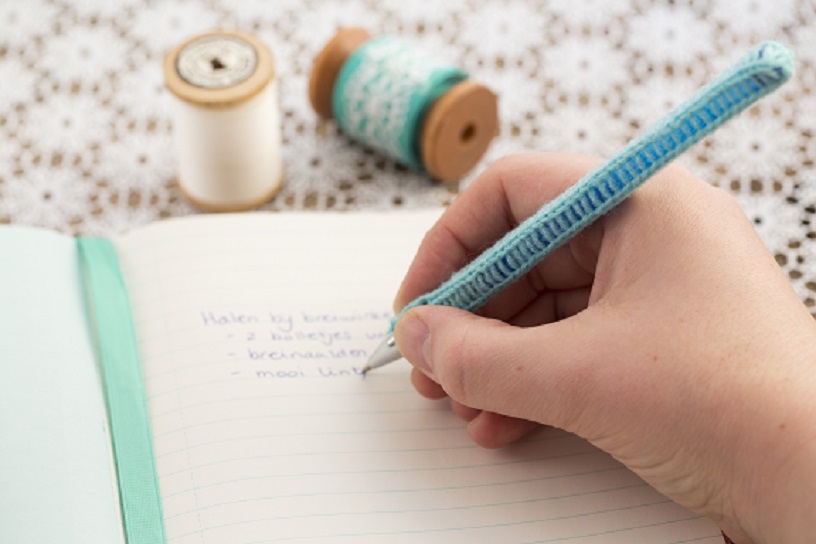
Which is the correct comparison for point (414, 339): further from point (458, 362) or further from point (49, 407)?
point (49, 407)

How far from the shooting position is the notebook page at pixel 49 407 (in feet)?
1.72

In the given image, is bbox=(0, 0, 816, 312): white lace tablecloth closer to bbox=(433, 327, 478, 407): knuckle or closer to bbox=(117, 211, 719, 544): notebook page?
bbox=(117, 211, 719, 544): notebook page

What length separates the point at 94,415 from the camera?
58 cm

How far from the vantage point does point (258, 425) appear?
1.90ft

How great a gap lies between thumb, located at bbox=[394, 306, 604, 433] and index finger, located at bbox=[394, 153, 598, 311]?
0.07 metres

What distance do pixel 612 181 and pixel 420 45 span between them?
46cm

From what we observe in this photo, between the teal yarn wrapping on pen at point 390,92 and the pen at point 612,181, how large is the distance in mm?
226

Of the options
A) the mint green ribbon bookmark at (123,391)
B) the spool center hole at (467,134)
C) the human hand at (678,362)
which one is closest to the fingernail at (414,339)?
the human hand at (678,362)

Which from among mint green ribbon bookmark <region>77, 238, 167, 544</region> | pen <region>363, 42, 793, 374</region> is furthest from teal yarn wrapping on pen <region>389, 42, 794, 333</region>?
mint green ribbon bookmark <region>77, 238, 167, 544</region>

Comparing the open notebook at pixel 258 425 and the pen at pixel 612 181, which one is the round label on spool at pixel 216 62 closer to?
the open notebook at pixel 258 425

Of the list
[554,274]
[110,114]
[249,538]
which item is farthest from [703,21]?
[249,538]

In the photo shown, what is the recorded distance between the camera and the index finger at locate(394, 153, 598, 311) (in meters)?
0.60

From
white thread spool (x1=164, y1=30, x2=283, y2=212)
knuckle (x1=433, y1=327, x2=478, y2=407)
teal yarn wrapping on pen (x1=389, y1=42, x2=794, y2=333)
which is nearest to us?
teal yarn wrapping on pen (x1=389, y1=42, x2=794, y2=333)

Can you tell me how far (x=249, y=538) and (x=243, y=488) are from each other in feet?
0.10
